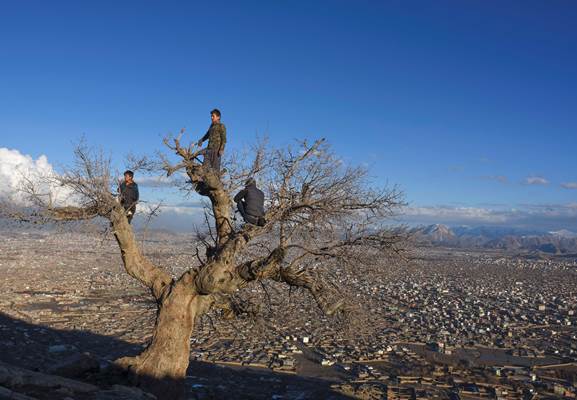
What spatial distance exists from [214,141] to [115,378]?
4.74 m

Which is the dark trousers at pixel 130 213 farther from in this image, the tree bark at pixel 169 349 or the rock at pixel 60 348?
the rock at pixel 60 348

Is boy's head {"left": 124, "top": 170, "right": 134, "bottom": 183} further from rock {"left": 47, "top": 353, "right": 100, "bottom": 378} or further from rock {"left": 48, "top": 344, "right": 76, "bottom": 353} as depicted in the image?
rock {"left": 48, "top": 344, "right": 76, "bottom": 353}

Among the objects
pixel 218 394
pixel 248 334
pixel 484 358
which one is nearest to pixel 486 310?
pixel 484 358

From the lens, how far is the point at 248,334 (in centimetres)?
1853

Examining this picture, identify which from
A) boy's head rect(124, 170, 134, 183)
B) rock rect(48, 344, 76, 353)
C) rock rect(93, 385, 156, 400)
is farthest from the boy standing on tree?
rock rect(48, 344, 76, 353)

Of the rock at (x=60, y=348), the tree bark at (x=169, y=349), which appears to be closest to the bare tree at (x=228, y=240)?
the tree bark at (x=169, y=349)

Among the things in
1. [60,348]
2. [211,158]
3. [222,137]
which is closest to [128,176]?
[211,158]

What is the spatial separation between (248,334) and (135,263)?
9.80 metres

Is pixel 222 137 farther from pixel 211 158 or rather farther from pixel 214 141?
pixel 211 158

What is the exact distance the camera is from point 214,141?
8.97 m

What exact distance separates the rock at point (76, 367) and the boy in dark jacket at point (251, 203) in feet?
14.1

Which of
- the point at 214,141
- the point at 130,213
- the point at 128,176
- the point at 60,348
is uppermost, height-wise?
the point at 214,141

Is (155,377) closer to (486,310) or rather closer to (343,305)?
(343,305)

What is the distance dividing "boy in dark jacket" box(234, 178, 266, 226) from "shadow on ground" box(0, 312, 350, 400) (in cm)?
391
